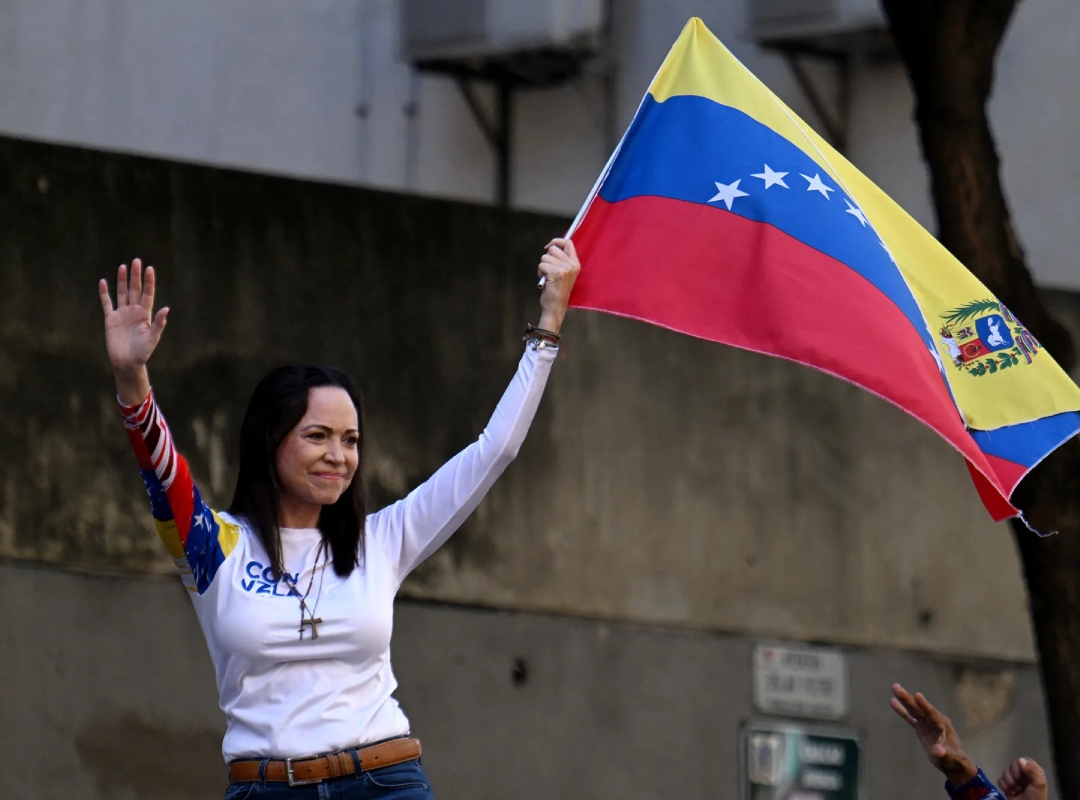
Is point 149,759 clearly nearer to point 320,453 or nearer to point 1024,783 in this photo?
point 320,453

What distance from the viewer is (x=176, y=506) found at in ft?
13.7

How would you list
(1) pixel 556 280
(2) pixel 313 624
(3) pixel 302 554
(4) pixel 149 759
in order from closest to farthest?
1. (2) pixel 313 624
2. (3) pixel 302 554
3. (1) pixel 556 280
4. (4) pixel 149 759

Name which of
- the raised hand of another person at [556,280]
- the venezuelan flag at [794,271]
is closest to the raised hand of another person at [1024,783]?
the venezuelan flag at [794,271]

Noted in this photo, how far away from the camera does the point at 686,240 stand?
5391 mm

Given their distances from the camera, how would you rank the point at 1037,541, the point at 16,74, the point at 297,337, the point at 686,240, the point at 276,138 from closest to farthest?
the point at 686,240 < the point at 1037,541 < the point at 297,337 < the point at 16,74 < the point at 276,138

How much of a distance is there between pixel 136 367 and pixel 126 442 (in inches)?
147

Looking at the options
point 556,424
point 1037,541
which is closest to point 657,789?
point 556,424

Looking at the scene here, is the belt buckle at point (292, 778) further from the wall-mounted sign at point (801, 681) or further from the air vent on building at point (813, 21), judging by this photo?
the air vent on building at point (813, 21)

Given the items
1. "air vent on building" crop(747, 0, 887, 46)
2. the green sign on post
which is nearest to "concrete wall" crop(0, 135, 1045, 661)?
the green sign on post

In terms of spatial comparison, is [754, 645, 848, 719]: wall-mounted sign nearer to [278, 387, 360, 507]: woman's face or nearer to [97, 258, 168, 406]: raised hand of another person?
[278, 387, 360, 507]: woman's face

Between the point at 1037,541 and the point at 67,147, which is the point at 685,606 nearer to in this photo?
the point at 1037,541

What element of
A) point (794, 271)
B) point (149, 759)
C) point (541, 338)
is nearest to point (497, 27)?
point (149, 759)

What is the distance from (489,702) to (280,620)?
4.43m

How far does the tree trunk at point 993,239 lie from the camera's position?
288 inches
